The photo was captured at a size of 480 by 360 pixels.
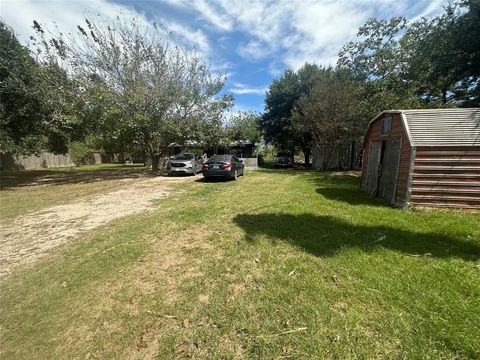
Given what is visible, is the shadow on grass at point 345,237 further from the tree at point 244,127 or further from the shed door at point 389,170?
the tree at point 244,127

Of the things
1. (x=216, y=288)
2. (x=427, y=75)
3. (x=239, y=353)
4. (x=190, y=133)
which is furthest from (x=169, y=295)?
(x=427, y=75)

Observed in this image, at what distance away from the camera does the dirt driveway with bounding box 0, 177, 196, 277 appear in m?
4.47

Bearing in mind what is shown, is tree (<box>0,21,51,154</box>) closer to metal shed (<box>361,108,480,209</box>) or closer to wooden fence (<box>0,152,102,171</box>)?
wooden fence (<box>0,152,102,171</box>)

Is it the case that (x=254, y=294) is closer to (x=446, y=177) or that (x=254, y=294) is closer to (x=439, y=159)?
Result: (x=439, y=159)

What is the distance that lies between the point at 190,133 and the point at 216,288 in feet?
51.7

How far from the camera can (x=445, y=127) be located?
688cm

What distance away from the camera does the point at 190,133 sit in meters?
17.7

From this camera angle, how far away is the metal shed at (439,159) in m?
6.66

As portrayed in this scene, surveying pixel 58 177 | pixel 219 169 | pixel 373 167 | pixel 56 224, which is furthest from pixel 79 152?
pixel 373 167

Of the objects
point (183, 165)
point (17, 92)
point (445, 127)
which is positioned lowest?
point (183, 165)

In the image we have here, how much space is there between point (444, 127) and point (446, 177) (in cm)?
147

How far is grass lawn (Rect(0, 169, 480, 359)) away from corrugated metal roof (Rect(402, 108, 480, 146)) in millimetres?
2565

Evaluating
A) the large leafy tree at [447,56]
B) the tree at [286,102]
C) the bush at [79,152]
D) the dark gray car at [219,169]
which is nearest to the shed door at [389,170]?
the dark gray car at [219,169]

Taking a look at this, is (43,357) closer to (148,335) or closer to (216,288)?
(148,335)
